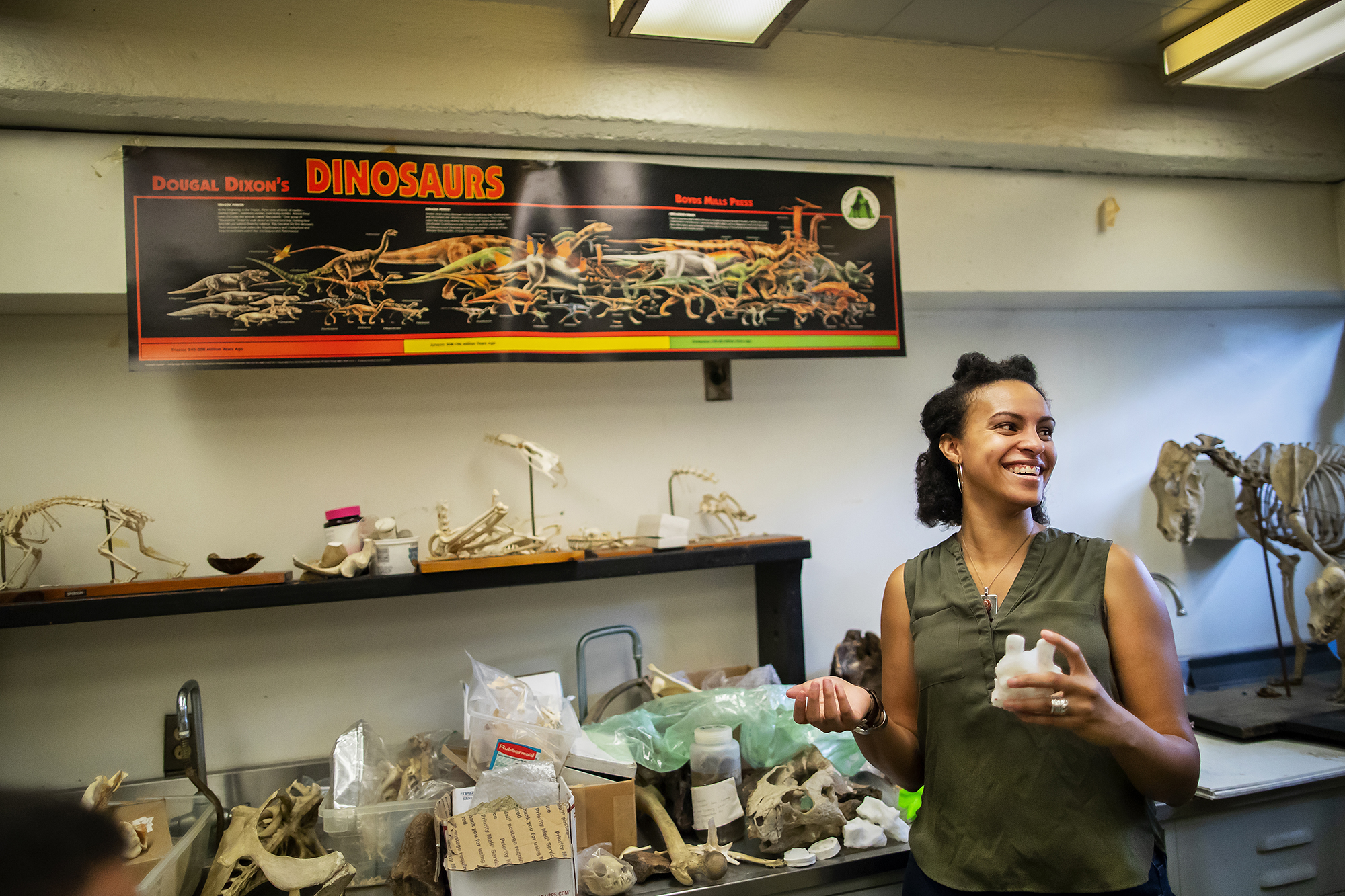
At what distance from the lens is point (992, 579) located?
150 cm

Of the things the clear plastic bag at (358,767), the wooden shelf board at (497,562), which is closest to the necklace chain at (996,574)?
the wooden shelf board at (497,562)

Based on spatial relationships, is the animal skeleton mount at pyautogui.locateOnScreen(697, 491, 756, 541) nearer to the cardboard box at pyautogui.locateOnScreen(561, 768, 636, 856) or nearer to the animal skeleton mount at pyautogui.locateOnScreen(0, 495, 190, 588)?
the cardboard box at pyautogui.locateOnScreen(561, 768, 636, 856)

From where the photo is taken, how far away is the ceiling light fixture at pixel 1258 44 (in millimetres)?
2371

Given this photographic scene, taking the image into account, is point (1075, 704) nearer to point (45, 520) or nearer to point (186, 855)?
point (186, 855)

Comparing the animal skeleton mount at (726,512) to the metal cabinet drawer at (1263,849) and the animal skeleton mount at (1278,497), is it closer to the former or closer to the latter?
the metal cabinet drawer at (1263,849)

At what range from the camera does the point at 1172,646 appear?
137cm

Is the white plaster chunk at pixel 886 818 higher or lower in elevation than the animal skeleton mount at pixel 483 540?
lower

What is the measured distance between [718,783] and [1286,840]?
151 centimetres

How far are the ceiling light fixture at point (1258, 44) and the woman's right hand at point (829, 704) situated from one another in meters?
2.28

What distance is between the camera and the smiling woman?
1.33 metres

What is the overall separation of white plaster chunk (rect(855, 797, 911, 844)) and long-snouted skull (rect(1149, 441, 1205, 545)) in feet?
5.25

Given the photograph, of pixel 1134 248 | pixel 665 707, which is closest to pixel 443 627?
pixel 665 707

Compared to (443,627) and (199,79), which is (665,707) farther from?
(199,79)

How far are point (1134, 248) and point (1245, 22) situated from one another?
0.74m
